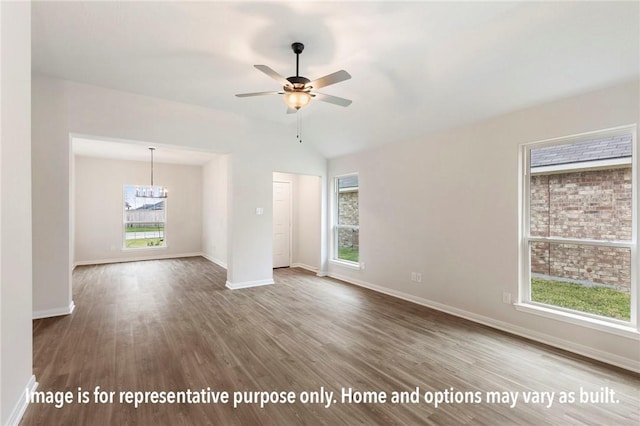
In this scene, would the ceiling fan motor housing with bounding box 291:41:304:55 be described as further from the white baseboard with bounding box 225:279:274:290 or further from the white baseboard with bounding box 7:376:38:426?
the white baseboard with bounding box 225:279:274:290

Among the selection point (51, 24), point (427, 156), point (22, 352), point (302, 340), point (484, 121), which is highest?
point (51, 24)

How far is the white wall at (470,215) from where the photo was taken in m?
2.87

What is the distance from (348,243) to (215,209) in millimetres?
4034

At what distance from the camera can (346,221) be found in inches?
239

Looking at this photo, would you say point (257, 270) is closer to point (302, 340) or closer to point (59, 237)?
point (302, 340)

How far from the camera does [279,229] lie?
7.21 m

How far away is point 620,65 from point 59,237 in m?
6.56

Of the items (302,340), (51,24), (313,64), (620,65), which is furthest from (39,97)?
(620,65)

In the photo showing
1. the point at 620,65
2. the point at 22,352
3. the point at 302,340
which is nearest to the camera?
the point at 22,352

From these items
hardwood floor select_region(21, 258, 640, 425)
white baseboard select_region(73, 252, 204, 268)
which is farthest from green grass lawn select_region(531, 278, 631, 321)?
→ white baseboard select_region(73, 252, 204, 268)

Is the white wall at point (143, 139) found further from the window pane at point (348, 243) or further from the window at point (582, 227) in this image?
the window at point (582, 227)

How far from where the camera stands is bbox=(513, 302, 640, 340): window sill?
261 centimetres

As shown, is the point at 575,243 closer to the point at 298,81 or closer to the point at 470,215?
the point at 470,215

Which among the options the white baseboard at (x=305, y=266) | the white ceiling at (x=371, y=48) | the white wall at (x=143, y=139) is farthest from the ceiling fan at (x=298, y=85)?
the white baseboard at (x=305, y=266)
